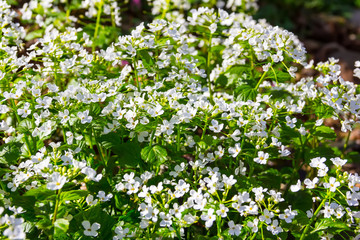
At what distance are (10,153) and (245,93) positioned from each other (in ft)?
4.57

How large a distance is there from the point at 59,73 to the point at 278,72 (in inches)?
55.1

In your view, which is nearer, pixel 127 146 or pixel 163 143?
pixel 127 146

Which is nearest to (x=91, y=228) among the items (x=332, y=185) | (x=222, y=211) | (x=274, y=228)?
(x=222, y=211)

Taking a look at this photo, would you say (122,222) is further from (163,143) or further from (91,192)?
(163,143)

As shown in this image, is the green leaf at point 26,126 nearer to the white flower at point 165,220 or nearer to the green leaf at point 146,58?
the green leaf at point 146,58

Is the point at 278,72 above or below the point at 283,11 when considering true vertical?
above

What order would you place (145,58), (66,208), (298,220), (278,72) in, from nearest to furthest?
(66,208) → (298,220) → (145,58) → (278,72)

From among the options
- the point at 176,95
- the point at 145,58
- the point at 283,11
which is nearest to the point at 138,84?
the point at 145,58

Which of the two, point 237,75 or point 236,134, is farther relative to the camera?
point 237,75

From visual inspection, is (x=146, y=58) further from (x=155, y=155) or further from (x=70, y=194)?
(x=70, y=194)

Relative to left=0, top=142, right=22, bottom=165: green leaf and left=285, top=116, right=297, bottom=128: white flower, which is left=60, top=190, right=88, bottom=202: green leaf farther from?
left=285, top=116, right=297, bottom=128: white flower

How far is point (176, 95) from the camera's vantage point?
232 centimetres

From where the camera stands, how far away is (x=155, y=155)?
2.29 m

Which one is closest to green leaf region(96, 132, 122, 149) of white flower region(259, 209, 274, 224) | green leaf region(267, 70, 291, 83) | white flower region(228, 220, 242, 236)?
white flower region(228, 220, 242, 236)
